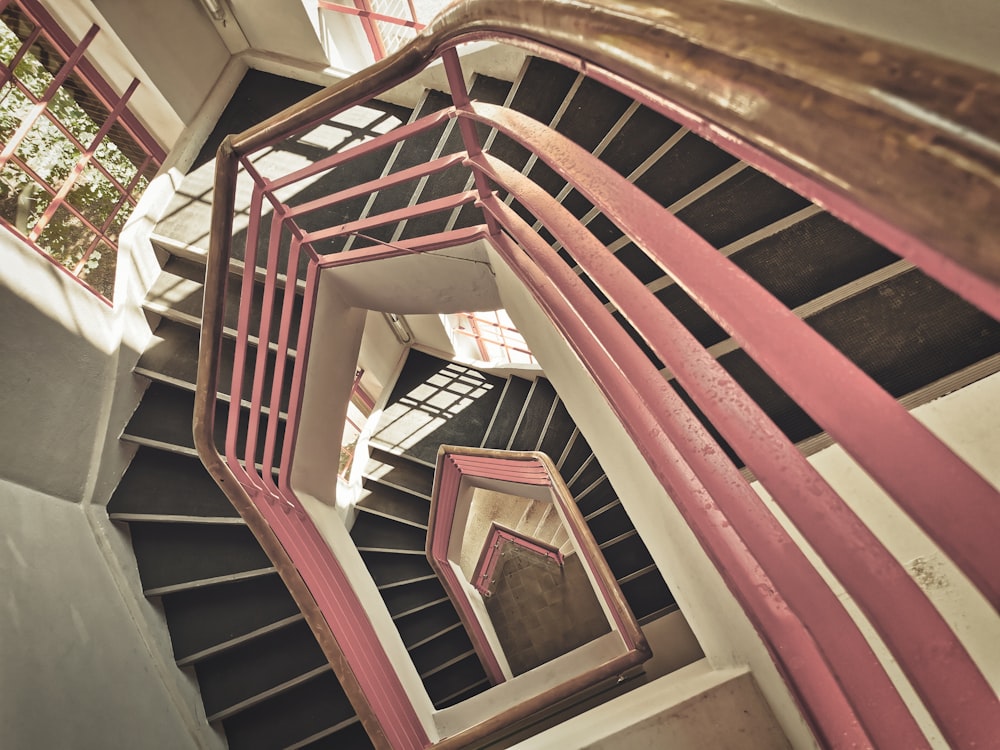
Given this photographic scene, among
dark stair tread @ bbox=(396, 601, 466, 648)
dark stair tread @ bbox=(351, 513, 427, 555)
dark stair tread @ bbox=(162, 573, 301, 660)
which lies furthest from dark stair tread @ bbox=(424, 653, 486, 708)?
dark stair tread @ bbox=(162, 573, 301, 660)

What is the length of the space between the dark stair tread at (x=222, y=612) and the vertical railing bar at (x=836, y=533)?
114 inches

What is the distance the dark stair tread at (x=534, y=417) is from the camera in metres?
4.65

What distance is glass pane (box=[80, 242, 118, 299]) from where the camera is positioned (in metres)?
3.60

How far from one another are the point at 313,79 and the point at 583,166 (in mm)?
4003

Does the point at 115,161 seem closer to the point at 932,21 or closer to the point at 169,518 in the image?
the point at 169,518

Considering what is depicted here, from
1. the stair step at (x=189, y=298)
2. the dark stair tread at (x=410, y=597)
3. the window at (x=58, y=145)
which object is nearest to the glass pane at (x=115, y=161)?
the window at (x=58, y=145)

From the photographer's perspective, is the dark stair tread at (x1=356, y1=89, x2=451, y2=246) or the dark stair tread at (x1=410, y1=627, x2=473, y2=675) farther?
the dark stair tread at (x1=410, y1=627, x2=473, y2=675)

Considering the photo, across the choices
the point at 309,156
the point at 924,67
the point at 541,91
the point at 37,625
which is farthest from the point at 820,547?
the point at 309,156

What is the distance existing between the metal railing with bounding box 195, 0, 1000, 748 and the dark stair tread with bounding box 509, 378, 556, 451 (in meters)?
3.04

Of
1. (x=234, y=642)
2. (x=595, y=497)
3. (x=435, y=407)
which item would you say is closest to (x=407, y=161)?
(x=595, y=497)

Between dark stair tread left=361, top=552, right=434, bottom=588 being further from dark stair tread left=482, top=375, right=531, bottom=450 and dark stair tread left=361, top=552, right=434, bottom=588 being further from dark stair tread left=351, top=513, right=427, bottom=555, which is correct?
dark stair tread left=482, top=375, right=531, bottom=450

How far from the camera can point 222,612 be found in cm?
303

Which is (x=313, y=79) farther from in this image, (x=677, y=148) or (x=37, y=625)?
(x=37, y=625)

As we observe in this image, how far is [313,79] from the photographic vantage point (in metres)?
4.14
